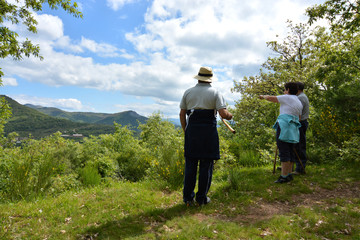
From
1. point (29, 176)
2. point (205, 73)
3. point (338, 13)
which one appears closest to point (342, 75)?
point (338, 13)

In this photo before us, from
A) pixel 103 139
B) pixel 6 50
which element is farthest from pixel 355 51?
pixel 103 139

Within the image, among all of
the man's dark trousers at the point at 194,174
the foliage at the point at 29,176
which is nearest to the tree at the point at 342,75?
the man's dark trousers at the point at 194,174

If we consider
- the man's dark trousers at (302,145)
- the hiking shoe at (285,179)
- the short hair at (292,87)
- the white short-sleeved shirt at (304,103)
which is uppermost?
the short hair at (292,87)

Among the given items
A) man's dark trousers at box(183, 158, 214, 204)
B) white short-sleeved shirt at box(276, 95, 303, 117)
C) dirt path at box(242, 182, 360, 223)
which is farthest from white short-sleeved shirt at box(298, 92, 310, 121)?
man's dark trousers at box(183, 158, 214, 204)

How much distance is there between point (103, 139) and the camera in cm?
2505

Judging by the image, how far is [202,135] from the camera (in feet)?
12.3

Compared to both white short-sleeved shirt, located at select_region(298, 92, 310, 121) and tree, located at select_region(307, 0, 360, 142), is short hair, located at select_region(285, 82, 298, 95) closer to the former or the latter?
white short-sleeved shirt, located at select_region(298, 92, 310, 121)

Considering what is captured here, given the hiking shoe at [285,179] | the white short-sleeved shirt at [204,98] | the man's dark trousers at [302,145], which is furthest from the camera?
the man's dark trousers at [302,145]

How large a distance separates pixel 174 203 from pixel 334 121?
718cm

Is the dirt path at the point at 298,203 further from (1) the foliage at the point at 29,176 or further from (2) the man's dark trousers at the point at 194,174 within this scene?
Answer: (1) the foliage at the point at 29,176

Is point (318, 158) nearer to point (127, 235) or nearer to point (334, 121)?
point (334, 121)

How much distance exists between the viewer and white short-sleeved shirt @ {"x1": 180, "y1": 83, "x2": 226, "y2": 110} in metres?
3.73

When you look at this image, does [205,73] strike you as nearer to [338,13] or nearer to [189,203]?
[189,203]

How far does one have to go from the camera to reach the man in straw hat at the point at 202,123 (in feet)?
12.3
